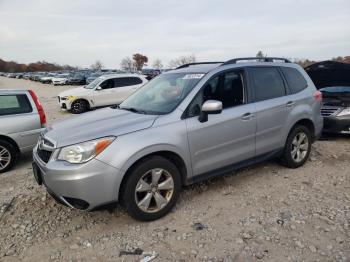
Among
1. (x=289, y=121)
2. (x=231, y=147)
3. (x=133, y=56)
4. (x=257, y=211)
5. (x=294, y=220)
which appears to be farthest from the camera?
(x=133, y=56)

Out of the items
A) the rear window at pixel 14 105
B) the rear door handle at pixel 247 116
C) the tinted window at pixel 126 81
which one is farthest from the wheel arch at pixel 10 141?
the tinted window at pixel 126 81

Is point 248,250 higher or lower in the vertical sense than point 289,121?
lower

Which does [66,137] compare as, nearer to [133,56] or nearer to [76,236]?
[76,236]

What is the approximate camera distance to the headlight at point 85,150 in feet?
10.6

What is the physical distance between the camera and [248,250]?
10.2 ft

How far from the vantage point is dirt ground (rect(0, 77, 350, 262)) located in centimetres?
309

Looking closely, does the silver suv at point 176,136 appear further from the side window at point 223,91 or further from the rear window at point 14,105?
the rear window at point 14,105

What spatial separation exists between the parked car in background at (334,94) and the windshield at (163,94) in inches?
160

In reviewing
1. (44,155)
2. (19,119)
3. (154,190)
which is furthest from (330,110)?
(19,119)

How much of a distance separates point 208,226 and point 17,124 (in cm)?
396

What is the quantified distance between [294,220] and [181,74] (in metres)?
2.33

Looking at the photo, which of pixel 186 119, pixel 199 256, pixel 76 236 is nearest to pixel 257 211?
pixel 199 256

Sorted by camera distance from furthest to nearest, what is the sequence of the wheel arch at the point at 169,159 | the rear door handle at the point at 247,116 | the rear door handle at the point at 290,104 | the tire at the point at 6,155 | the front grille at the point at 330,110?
the front grille at the point at 330,110 < the tire at the point at 6,155 < the rear door handle at the point at 290,104 < the rear door handle at the point at 247,116 < the wheel arch at the point at 169,159

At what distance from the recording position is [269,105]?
4578mm
